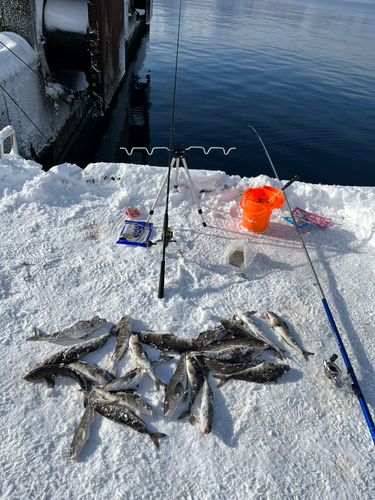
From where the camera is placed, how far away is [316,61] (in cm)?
2242

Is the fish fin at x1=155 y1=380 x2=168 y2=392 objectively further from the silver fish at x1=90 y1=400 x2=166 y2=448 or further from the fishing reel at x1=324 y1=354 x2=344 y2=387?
the fishing reel at x1=324 y1=354 x2=344 y2=387

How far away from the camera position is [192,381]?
132 inches

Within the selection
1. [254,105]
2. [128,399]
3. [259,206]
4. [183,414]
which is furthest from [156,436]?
[254,105]

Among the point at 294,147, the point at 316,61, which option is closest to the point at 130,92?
the point at 294,147

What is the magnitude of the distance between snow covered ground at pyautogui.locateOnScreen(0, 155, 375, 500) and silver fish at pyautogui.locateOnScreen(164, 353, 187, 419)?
3.7 inches

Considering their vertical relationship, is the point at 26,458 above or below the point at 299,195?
below

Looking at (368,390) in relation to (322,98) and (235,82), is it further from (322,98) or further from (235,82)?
(235,82)

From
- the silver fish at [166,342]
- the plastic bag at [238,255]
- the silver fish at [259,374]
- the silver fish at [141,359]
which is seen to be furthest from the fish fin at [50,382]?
the plastic bag at [238,255]

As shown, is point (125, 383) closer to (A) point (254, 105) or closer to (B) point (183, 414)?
(B) point (183, 414)

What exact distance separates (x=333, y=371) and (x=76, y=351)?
8.82ft

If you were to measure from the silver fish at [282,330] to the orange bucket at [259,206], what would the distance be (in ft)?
6.16

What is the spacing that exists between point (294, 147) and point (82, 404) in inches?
446

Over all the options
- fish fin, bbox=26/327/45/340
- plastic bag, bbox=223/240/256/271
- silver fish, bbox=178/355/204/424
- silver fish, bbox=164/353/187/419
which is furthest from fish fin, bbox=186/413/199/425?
plastic bag, bbox=223/240/256/271

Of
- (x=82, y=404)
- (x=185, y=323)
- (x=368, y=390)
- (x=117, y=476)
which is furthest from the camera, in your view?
(x=185, y=323)
